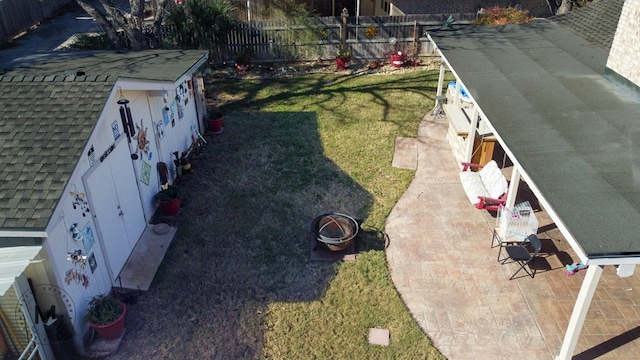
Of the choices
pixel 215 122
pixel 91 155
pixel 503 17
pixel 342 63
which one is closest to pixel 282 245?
pixel 91 155

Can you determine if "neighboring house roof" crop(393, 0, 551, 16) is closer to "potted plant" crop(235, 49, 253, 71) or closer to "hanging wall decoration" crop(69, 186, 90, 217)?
"potted plant" crop(235, 49, 253, 71)

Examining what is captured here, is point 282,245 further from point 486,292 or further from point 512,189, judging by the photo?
point 512,189

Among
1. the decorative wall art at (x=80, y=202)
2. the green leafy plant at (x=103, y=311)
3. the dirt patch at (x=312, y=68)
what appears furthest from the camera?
the dirt patch at (x=312, y=68)

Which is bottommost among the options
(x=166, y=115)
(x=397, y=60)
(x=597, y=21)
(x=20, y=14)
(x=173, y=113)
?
(x=397, y=60)

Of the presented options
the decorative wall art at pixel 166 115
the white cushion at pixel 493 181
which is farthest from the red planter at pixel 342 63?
the white cushion at pixel 493 181

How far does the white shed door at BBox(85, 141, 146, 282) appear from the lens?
8.64 meters

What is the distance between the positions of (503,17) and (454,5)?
326cm

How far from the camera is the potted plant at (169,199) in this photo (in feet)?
36.8

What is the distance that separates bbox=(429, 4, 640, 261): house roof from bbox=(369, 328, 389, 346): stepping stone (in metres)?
3.35

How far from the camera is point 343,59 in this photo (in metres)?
20.1

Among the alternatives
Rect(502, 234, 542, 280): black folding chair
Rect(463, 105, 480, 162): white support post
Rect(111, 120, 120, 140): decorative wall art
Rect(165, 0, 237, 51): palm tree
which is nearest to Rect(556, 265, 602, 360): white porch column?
Rect(502, 234, 542, 280): black folding chair

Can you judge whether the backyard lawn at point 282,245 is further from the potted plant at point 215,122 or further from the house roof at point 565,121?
the house roof at point 565,121

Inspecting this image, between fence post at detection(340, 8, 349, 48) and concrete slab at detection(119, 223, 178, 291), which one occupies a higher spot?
fence post at detection(340, 8, 349, 48)

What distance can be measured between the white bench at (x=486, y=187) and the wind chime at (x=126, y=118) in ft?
24.2
